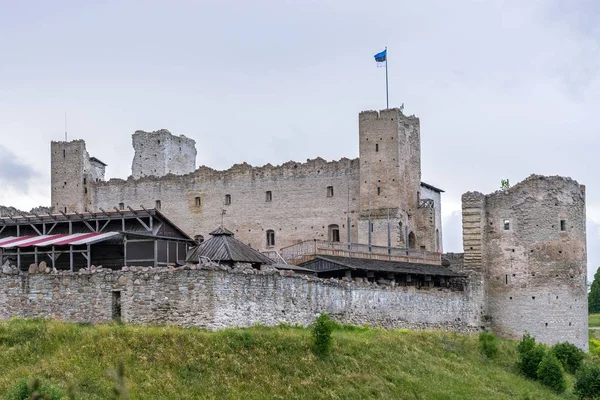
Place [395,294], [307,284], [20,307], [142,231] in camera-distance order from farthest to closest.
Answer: [395,294] < [142,231] < [307,284] < [20,307]

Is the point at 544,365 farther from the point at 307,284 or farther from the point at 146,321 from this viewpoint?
the point at 146,321

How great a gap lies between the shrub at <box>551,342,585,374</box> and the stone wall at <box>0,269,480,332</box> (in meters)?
14.3

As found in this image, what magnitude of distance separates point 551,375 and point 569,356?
22.9ft

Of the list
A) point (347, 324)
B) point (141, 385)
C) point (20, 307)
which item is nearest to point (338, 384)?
point (141, 385)

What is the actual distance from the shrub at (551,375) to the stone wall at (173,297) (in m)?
9.77

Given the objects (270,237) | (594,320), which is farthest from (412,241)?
(594,320)

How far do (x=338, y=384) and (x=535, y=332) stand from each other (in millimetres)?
23406

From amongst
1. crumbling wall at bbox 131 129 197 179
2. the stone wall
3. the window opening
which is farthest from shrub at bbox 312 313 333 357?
crumbling wall at bbox 131 129 197 179

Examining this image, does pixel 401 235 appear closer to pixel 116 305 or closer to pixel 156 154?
pixel 156 154

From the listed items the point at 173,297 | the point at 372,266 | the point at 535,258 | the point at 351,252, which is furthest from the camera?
the point at 535,258

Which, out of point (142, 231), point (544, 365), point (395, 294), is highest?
point (142, 231)

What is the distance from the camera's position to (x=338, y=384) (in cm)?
2922

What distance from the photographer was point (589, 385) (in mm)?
38344

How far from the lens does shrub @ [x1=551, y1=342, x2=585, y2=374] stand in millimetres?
45188
